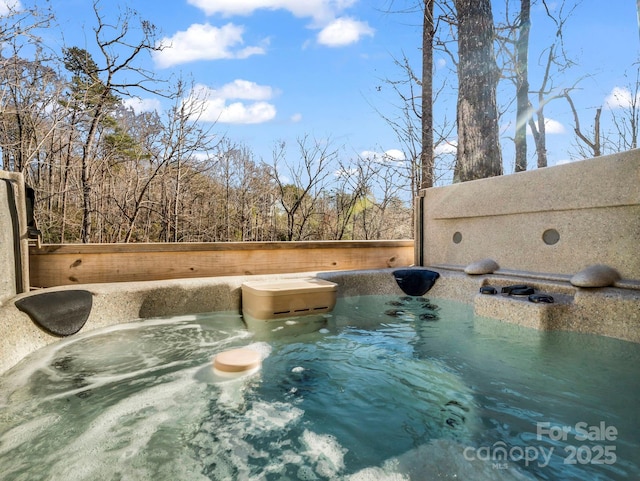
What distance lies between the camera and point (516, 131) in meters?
7.04

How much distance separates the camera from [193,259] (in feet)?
9.59

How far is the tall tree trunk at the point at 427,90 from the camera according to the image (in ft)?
18.0

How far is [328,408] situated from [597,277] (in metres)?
1.96

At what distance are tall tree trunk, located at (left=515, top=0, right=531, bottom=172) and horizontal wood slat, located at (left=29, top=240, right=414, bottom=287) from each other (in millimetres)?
4594

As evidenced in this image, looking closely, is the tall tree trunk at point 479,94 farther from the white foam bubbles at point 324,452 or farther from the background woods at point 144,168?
Answer: the white foam bubbles at point 324,452

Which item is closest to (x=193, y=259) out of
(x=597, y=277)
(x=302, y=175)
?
(x=597, y=277)

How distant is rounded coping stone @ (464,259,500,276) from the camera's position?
289cm

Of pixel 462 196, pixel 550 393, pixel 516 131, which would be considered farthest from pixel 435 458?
pixel 516 131

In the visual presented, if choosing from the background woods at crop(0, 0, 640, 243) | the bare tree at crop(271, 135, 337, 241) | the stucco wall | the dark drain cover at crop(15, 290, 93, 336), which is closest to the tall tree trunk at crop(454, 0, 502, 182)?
the background woods at crop(0, 0, 640, 243)

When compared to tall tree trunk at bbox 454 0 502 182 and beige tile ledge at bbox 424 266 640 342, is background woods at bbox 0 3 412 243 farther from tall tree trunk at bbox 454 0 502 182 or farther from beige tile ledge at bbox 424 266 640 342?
beige tile ledge at bbox 424 266 640 342

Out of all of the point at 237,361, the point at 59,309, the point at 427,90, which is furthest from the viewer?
the point at 427,90

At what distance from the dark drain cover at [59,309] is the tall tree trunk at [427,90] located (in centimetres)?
486

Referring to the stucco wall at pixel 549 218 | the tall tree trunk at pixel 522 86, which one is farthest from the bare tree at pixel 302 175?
the tall tree trunk at pixel 522 86

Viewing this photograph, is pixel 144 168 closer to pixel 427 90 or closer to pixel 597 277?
pixel 427 90
